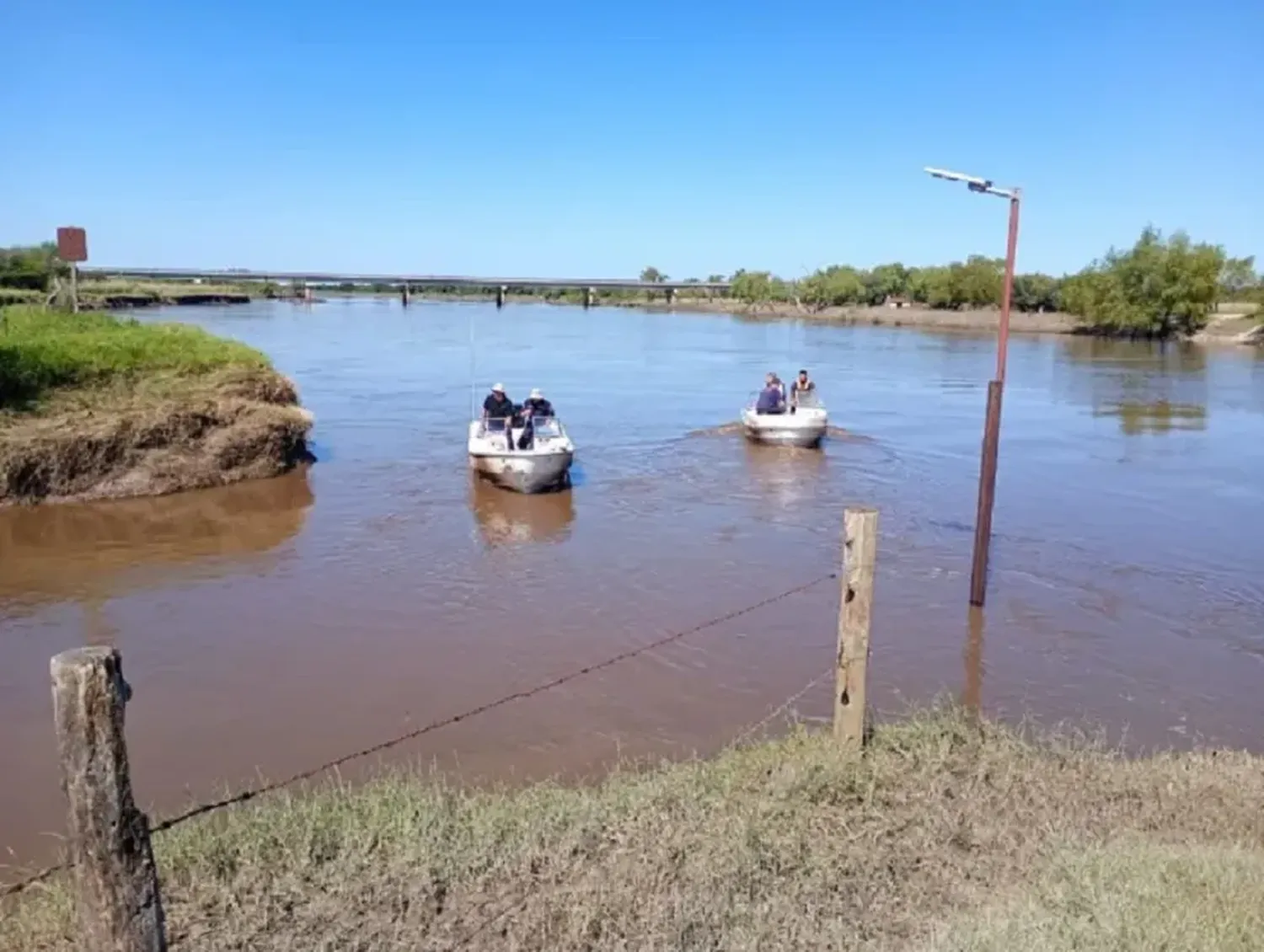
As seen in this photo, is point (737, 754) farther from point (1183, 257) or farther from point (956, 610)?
point (1183, 257)

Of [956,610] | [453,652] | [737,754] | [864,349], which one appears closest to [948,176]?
[956,610]

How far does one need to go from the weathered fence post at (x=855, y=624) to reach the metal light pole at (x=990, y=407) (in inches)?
182

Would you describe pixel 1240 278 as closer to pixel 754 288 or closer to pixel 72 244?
pixel 754 288

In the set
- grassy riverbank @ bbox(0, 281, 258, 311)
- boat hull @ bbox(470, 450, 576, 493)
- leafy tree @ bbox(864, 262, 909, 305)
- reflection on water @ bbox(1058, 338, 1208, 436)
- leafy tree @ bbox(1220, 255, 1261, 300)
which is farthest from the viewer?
leafy tree @ bbox(864, 262, 909, 305)

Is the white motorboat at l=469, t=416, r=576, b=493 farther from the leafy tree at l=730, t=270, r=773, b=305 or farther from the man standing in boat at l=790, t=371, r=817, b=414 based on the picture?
the leafy tree at l=730, t=270, r=773, b=305

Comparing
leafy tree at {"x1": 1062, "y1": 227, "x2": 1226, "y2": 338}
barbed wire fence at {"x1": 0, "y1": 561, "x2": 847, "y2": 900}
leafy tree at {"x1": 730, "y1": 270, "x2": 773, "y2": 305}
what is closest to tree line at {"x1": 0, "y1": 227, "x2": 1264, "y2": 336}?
leafy tree at {"x1": 1062, "y1": 227, "x2": 1226, "y2": 338}

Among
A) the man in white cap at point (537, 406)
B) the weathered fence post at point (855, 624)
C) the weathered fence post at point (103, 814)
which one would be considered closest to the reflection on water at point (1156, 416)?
the man in white cap at point (537, 406)

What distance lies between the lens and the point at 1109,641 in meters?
11.5

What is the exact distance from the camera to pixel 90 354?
60.0 ft

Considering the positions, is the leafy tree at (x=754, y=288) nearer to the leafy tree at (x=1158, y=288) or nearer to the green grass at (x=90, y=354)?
the leafy tree at (x=1158, y=288)

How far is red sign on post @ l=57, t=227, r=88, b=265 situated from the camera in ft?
70.7

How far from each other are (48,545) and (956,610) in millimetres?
12131

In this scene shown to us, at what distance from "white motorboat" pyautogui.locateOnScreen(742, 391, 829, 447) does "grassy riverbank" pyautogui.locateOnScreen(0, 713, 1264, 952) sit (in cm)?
1718

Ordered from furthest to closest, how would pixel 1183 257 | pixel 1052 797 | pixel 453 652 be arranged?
pixel 1183 257 → pixel 453 652 → pixel 1052 797
